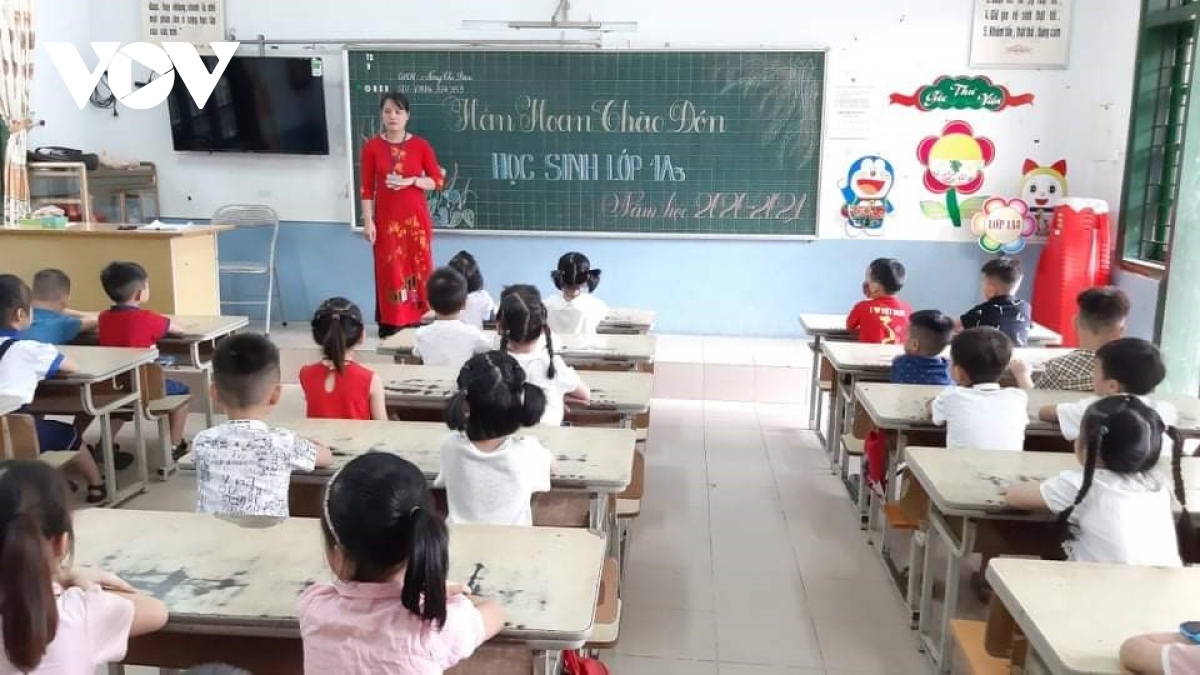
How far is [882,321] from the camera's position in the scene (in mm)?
3947

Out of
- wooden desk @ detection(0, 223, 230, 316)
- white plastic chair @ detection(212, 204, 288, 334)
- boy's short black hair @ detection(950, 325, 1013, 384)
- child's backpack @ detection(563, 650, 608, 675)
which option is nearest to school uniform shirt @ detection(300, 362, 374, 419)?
child's backpack @ detection(563, 650, 608, 675)

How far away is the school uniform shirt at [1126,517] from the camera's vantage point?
1.83 meters

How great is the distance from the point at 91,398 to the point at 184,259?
6.40 ft

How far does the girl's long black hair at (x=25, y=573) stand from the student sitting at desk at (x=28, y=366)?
6.05 ft

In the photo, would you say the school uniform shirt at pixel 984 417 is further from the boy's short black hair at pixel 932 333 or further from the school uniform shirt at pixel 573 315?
the school uniform shirt at pixel 573 315

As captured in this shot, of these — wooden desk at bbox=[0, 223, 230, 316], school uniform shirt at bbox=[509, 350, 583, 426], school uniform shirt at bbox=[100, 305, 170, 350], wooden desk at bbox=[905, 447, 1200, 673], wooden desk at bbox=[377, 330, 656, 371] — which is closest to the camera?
wooden desk at bbox=[905, 447, 1200, 673]

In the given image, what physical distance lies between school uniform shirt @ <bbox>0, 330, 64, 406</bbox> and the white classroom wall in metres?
3.45

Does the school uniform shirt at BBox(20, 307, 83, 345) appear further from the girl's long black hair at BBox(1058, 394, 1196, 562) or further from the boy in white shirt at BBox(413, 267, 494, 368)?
the girl's long black hair at BBox(1058, 394, 1196, 562)

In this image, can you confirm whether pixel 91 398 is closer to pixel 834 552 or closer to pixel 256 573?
pixel 256 573

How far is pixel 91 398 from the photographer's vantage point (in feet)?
11.1

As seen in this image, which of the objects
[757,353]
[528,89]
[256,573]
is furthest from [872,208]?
[256,573]

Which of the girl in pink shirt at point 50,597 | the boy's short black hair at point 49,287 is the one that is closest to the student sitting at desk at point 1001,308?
the girl in pink shirt at point 50,597

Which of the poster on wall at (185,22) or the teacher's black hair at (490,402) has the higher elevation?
the poster on wall at (185,22)

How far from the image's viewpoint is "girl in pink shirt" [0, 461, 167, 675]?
116cm
